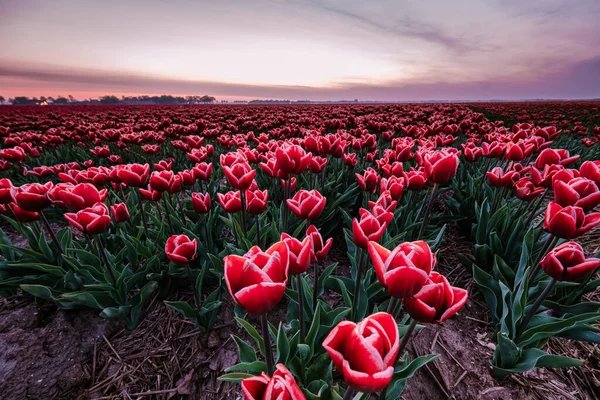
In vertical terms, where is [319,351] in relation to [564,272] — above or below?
below

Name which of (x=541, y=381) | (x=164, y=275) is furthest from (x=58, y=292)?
(x=541, y=381)

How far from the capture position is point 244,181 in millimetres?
2303

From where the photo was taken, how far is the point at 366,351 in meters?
0.77

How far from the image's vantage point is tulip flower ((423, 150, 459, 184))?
2.09m

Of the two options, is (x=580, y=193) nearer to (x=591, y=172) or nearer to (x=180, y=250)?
(x=591, y=172)

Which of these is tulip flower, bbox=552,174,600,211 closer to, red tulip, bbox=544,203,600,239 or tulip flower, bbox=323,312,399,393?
red tulip, bbox=544,203,600,239

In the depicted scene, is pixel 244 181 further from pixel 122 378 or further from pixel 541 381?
pixel 541 381

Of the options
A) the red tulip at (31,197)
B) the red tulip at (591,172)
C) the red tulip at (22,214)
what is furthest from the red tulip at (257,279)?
the red tulip at (22,214)

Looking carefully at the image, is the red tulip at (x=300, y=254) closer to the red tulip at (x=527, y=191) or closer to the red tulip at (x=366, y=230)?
the red tulip at (x=366, y=230)

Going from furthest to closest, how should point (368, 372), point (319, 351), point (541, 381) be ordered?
point (541, 381) < point (319, 351) < point (368, 372)

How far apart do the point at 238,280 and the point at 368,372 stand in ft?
1.74

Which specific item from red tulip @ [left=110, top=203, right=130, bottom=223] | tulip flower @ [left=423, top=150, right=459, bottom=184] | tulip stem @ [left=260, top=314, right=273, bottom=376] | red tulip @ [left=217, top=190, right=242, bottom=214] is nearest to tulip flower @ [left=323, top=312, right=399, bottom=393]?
tulip stem @ [left=260, top=314, right=273, bottom=376]

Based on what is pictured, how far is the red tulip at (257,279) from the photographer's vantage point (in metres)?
0.97

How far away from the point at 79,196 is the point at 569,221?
3318 millimetres
